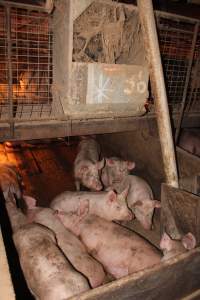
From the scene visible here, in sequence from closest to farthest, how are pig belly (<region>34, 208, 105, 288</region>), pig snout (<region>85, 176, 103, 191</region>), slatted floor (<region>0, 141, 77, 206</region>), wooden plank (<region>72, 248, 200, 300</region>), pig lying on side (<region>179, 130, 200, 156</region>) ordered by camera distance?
1. wooden plank (<region>72, 248, 200, 300</region>)
2. pig belly (<region>34, 208, 105, 288</region>)
3. pig snout (<region>85, 176, 103, 191</region>)
4. slatted floor (<region>0, 141, 77, 206</region>)
5. pig lying on side (<region>179, 130, 200, 156</region>)

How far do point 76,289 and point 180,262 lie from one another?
2.87 feet

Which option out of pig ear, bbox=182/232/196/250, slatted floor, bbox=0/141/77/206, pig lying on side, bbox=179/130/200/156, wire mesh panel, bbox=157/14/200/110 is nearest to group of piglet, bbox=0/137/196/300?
pig ear, bbox=182/232/196/250

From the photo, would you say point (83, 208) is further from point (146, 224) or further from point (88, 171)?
point (88, 171)

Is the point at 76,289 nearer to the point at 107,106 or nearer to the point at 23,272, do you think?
the point at 23,272

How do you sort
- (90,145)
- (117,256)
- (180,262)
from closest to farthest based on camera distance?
(180,262)
(117,256)
(90,145)

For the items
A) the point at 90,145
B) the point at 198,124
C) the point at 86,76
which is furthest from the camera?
the point at 90,145

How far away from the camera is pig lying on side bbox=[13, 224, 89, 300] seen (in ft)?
7.54

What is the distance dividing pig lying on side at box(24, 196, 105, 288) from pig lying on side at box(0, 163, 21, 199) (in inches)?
17.6

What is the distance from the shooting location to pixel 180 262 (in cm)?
214

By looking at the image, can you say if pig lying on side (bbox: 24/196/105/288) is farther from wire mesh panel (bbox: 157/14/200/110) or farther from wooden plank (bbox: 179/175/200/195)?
wire mesh panel (bbox: 157/14/200/110)

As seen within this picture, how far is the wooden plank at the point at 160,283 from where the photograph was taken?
1828mm

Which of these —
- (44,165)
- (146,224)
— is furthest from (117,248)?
(44,165)

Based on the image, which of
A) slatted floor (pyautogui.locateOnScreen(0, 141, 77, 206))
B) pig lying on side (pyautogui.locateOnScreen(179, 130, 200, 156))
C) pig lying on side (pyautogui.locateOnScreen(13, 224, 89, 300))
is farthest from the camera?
pig lying on side (pyautogui.locateOnScreen(179, 130, 200, 156))

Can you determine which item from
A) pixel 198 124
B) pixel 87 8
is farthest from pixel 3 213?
pixel 198 124
